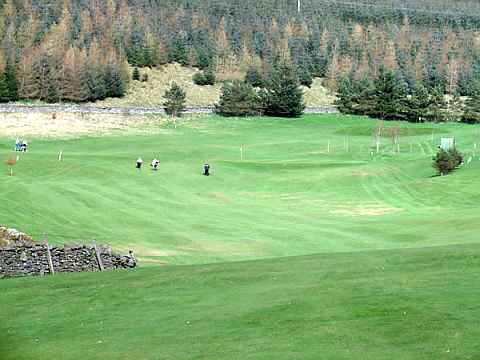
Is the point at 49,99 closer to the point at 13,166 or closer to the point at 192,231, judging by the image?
the point at 13,166

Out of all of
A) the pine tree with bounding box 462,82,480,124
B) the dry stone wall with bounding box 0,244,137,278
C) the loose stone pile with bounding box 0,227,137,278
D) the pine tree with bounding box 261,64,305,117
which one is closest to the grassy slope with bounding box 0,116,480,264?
the loose stone pile with bounding box 0,227,137,278

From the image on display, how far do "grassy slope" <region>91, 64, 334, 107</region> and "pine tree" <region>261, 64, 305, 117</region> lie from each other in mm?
16795

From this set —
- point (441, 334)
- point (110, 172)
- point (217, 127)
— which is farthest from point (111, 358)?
point (217, 127)

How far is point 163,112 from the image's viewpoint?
15538cm

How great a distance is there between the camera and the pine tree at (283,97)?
16300cm

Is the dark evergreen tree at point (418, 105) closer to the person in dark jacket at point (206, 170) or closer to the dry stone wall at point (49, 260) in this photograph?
the person in dark jacket at point (206, 170)

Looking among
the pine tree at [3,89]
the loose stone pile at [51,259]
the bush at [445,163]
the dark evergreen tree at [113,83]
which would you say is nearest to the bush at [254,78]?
the dark evergreen tree at [113,83]

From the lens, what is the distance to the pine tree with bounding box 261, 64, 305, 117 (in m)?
163

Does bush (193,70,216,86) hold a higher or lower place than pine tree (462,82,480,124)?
higher

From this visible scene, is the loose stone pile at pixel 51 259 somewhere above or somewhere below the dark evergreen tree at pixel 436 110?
above

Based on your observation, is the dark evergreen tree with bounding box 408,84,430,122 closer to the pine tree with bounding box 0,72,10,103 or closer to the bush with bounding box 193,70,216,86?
the bush with bounding box 193,70,216,86

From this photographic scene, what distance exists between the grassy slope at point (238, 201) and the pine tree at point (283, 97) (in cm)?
4521

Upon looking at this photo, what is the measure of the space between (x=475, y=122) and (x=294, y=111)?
34867mm

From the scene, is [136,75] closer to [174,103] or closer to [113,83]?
[113,83]
